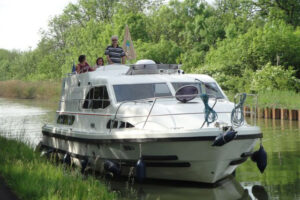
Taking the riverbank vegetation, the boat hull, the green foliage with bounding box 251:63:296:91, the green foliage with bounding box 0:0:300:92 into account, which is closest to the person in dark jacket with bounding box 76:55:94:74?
the boat hull

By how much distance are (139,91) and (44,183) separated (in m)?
4.53

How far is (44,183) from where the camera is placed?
28.0 feet

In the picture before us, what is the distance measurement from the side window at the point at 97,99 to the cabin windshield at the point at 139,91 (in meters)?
0.34

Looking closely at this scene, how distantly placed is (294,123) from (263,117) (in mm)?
3871

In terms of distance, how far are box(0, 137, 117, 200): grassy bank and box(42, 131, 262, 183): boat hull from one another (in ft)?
5.99

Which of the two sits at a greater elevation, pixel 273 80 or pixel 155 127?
pixel 273 80

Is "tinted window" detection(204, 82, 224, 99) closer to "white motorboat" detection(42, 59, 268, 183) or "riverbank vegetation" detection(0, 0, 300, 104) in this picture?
"white motorboat" detection(42, 59, 268, 183)

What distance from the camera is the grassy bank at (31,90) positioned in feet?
179

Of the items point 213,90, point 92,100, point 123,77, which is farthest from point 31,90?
point 213,90

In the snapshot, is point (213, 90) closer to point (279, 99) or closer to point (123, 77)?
point (123, 77)

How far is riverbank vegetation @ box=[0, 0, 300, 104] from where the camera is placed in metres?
37.1

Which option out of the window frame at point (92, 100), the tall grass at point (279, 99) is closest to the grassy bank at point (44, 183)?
the window frame at point (92, 100)

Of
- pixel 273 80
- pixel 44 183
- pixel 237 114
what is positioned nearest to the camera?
pixel 44 183

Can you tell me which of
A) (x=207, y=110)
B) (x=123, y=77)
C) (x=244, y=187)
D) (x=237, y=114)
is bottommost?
(x=244, y=187)
